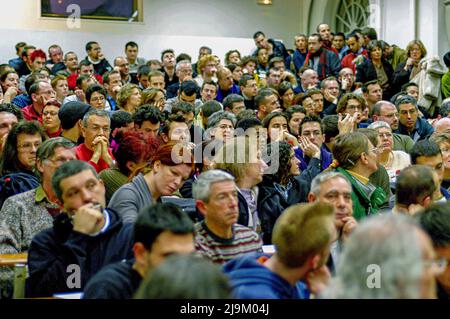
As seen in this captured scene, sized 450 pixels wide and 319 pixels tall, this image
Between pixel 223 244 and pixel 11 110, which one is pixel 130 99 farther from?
pixel 223 244

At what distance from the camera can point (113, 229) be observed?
3.14 metres

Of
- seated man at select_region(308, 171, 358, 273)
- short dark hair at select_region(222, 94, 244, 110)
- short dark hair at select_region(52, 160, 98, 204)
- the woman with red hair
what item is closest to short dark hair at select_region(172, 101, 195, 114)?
short dark hair at select_region(222, 94, 244, 110)

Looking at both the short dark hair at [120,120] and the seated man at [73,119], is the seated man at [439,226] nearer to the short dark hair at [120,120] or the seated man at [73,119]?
the seated man at [73,119]

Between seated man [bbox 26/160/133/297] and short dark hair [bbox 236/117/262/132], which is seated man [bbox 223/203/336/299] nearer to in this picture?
seated man [bbox 26/160/133/297]

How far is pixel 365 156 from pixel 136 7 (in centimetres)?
1073

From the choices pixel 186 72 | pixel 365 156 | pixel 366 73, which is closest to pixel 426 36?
pixel 366 73

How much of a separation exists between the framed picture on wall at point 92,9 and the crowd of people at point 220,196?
530 cm

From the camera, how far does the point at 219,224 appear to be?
3.37 m

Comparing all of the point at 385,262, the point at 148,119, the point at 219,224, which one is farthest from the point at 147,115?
the point at 385,262

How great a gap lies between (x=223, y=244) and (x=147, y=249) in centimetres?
90

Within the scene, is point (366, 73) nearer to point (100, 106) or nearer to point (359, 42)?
point (359, 42)

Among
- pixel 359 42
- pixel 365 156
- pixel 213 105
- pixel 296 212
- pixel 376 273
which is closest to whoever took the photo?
pixel 376 273

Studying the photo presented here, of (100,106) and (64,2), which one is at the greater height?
(64,2)

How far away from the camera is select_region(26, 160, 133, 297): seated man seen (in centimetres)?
301
